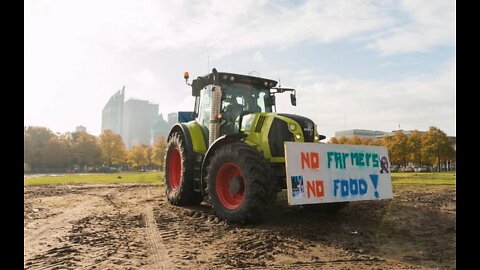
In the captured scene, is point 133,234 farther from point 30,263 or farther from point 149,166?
point 149,166

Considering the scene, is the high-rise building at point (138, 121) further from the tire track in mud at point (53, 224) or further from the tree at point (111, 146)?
the tire track in mud at point (53, 224)

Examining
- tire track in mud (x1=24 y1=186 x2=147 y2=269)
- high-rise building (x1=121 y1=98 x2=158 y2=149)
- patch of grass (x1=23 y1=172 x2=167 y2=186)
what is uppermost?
high-rise building (x1=121 y1=98 x2=158 y2=149)

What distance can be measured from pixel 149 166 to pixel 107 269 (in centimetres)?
6576

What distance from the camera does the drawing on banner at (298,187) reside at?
19.5 ft

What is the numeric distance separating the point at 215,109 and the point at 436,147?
42127 mm

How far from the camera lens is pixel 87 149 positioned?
4891 cm

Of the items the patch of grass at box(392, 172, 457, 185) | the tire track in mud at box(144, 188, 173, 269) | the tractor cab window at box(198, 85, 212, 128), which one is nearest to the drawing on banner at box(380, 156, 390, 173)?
the tractor cab window at box(198, 85, 212, 128)

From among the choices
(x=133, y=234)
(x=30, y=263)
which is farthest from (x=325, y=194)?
(x=30, y=263)

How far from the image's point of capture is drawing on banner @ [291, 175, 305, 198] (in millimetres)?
5938

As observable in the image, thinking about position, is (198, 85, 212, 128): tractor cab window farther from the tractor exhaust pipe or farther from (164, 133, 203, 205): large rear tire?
the tractor exhaust pipe

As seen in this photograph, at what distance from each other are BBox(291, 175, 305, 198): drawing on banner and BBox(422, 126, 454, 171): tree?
42465 millimetres

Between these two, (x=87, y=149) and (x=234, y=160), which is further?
(x=87, y=149)
